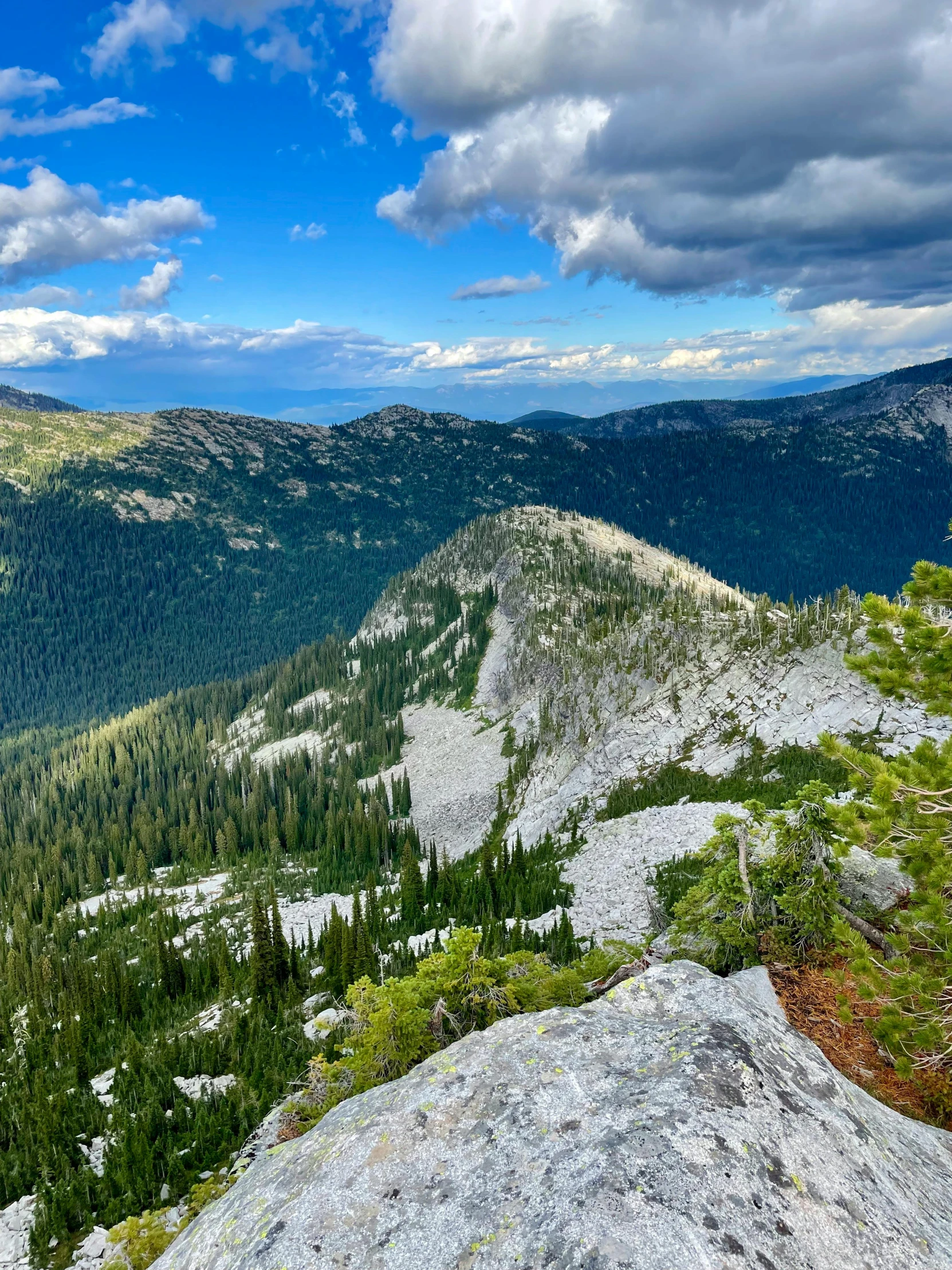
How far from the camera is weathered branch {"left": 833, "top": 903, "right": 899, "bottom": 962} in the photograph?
890 inches

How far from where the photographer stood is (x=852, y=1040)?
777 inches

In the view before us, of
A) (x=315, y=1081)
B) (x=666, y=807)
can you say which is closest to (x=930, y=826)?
(x=315, y=1081)

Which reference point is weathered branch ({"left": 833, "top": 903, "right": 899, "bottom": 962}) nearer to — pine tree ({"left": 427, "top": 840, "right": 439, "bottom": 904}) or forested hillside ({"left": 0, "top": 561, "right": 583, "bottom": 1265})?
forested hillside ({"left": 0, "top": 561, "right": 583, "bottom": 1265})

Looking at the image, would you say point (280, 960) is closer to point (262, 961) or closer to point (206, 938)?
point (262, 961)

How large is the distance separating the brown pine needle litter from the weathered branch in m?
1.53

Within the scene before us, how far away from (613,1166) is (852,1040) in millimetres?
12881

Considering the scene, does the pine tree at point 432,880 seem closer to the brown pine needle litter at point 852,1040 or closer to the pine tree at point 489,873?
the pine tree at point 489,873

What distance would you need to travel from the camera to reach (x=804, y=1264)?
33.0ft

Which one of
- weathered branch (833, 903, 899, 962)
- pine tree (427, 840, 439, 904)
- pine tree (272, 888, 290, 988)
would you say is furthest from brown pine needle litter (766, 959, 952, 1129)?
pine tree (427, 840, 439, 904)

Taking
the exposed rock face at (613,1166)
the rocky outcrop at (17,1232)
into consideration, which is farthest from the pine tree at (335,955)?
the exposed rock face at (613,1166)

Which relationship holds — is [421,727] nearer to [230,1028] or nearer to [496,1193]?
[230,1028]

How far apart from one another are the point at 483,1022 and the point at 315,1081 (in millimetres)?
6913

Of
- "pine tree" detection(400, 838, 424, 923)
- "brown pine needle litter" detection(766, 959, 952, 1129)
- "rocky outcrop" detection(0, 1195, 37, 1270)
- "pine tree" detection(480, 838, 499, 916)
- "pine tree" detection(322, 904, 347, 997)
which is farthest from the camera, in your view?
"pine tree" detection(400, 838, 424, 923)

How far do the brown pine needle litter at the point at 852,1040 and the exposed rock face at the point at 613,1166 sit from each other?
2.29 meters
